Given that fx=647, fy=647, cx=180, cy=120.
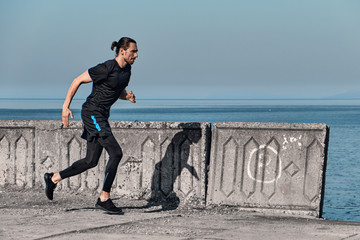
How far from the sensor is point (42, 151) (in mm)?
8961

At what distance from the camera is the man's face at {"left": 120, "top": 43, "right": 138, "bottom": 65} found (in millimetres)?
6941

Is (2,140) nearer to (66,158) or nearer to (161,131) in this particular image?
(66,158)


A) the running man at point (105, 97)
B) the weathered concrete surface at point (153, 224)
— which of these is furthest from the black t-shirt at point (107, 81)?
Result: the weathered concrete surface at point (153, 224)

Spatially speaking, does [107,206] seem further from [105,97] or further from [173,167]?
[173,167]

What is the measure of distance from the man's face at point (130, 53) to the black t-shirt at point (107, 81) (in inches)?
3.9

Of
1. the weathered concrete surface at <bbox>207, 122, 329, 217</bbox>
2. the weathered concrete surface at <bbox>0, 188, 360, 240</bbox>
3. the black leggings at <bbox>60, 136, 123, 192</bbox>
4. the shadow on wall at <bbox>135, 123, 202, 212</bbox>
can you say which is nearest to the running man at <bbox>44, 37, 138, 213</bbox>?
the black leggings at <bbox>60, 136, 123, 192</bbox>

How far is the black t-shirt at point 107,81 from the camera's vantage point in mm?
6898

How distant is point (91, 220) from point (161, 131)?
193cm

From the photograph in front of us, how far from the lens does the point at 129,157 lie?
332 inches

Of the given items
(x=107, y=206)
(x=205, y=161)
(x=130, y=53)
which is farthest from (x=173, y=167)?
(x=130, y=53)

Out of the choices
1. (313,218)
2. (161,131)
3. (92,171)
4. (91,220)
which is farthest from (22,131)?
(313,218)

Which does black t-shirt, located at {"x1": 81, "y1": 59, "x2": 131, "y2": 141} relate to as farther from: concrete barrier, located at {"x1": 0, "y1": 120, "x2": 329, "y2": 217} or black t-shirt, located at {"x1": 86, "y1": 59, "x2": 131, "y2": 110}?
concrete barrier, located at {"x1": 0, "y1": 120, "x2": 329, "y2": 217}

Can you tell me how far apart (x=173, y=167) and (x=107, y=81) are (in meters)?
1.76

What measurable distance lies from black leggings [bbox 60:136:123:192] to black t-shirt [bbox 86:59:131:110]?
15.2 inches
